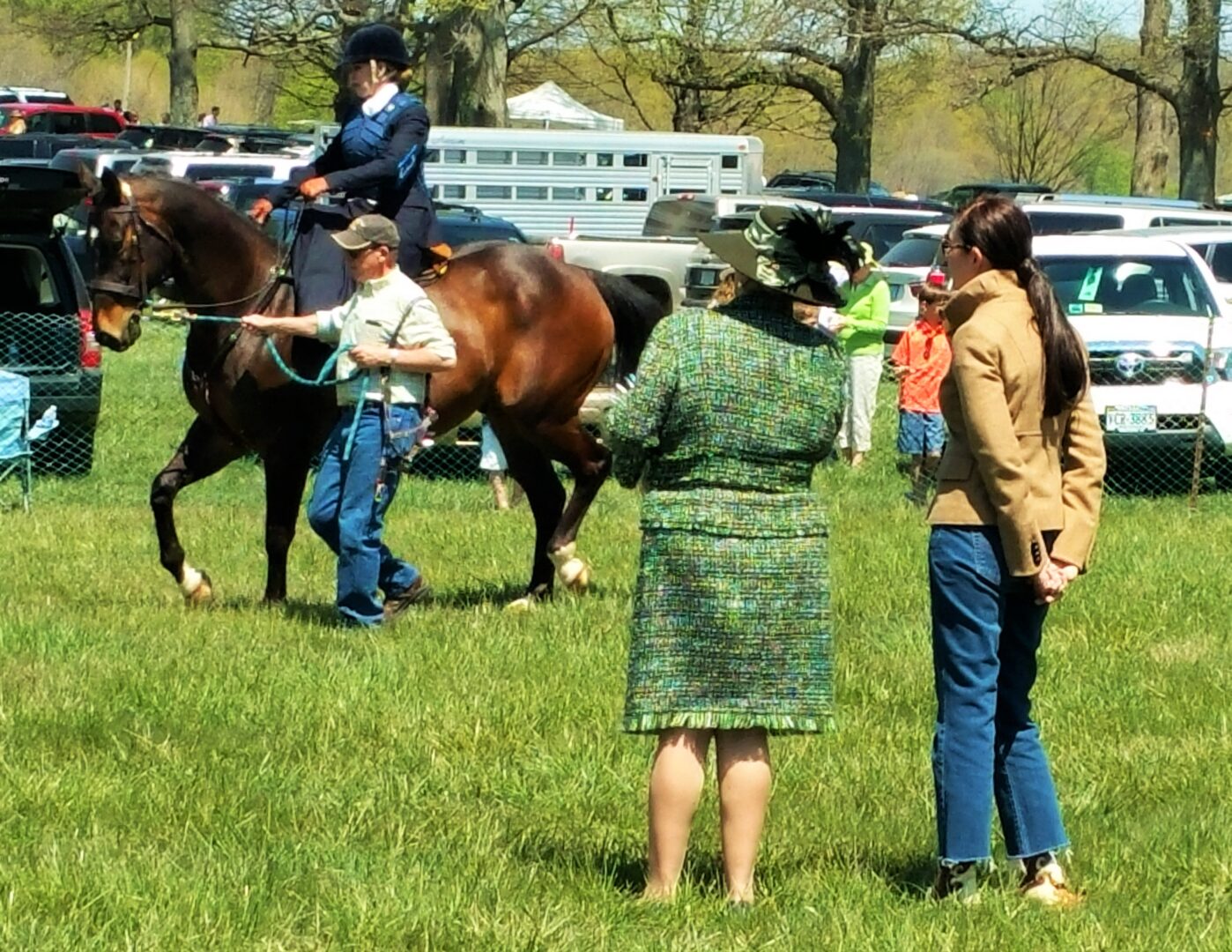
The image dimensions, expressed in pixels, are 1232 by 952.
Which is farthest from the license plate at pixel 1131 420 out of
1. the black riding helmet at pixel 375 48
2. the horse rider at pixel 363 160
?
the black riding helmet at pixel 375 48

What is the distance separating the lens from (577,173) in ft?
118

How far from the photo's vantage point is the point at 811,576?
17.4 feet

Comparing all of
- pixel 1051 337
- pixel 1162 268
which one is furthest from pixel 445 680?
pixel 1162 268

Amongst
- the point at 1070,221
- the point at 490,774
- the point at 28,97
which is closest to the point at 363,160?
the point at 490,774

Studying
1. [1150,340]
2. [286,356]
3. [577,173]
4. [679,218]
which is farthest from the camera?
[577,173]

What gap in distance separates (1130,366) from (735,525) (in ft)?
36.1

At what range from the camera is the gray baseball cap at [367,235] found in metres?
8.81

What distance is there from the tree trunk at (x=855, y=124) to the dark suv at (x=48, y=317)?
103ft

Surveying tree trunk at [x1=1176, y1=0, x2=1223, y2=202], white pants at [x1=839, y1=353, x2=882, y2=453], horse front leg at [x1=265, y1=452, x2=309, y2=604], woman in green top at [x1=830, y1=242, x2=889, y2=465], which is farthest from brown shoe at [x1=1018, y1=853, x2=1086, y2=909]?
tree trunk at [x1=1176, y1=0, x2=1223, y2=202]

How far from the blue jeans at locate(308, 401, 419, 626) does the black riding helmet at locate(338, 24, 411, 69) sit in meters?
1.73

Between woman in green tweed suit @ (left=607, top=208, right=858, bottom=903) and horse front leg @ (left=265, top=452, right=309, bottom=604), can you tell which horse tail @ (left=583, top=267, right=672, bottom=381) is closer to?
horse front leg @ (left=265, top=452, right=309, bottom=604)

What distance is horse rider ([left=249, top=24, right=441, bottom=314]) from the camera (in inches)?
384

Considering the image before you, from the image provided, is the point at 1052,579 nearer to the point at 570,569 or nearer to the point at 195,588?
the point at 570,569

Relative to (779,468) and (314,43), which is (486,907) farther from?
(314,43)
